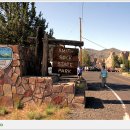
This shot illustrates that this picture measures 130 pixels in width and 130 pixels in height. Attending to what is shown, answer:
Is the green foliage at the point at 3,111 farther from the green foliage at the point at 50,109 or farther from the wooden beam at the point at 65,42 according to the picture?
the wooden beam at the point at 65,42

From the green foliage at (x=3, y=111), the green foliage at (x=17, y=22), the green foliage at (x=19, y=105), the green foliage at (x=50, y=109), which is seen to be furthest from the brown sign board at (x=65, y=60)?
the green foliage at (x=17, y=22)

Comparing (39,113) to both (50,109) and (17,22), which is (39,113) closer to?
(50,109)

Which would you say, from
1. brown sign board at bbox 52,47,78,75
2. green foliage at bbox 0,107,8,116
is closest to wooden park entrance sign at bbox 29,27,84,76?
brown sign board at bbox 52,47,78,75

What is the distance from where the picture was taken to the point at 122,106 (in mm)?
14078

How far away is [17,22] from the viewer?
907 inches

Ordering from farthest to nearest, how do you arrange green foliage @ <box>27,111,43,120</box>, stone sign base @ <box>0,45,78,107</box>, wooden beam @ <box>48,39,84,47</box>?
wooden beam @ <box>48,39,84,47</box> < stone sign base @ <box>0,45,78,107</box> < green foliage @ <box>27,111,43,120</box>

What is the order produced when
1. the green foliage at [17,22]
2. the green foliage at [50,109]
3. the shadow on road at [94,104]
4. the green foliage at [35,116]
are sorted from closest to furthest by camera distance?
the green foliage at [35,116] < the green foliage at [50,109] < the shadow on road at [94,104] < the green foliage at [17,22]

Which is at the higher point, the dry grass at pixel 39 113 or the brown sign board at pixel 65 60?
the brown sign board at pixel 65 60

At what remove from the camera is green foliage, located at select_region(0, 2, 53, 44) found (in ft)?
75.5

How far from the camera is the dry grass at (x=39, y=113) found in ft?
36.2

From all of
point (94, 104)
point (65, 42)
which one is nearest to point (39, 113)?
point (94, 104)

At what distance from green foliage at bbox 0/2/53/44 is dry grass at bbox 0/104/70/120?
10649 mm

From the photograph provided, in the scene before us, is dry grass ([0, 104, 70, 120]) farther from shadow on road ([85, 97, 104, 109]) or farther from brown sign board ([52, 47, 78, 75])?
brown sign board ([52, 47, 78, 75])

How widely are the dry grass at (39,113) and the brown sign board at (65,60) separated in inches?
94.0
